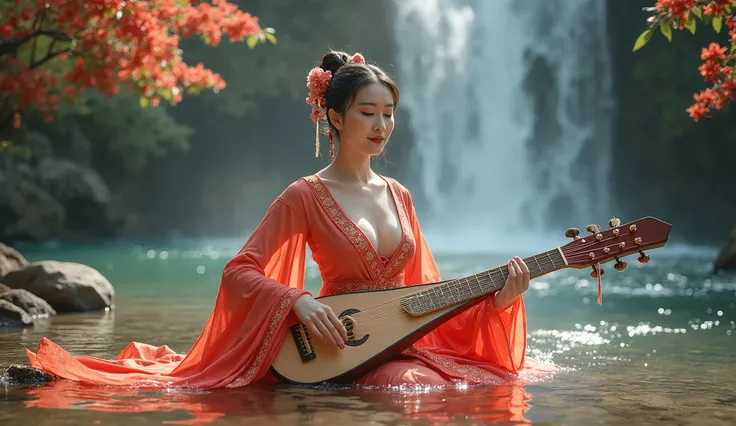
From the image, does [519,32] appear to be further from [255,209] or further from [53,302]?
[53,302]

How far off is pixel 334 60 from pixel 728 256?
36.0 feet

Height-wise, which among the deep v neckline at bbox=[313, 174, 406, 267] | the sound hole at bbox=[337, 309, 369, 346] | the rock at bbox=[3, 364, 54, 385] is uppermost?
the deep v neckline at bbox=[313, 174, 406, 267]

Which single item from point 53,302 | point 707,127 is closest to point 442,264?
point 53,302

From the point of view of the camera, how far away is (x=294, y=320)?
4406mm

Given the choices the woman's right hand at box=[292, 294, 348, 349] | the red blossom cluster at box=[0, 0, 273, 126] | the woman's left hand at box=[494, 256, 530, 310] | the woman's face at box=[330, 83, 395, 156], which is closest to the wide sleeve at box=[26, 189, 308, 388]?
the woman's right hand at box=[292, 294, 348, 349]

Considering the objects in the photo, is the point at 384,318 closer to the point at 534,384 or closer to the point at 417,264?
the point at 417,264

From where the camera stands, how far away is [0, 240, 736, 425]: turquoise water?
3.89 meters

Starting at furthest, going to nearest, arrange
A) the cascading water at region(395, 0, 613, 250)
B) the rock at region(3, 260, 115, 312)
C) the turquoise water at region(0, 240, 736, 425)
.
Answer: the cascading water at region(395, 0, 613, 250) < the rock at region(3, 260, 115, 312) < the turquoise water at region(0, 240, 736, 425)

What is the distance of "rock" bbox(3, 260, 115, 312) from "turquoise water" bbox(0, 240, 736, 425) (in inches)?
10.8

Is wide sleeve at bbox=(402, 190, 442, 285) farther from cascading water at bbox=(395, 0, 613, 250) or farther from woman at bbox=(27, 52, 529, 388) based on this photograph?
cascading water at bbox=(395, 0, 613, 250)

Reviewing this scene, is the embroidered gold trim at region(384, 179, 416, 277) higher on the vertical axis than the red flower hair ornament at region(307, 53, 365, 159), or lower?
lower

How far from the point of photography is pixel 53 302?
866cm

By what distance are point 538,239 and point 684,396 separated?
2070cm

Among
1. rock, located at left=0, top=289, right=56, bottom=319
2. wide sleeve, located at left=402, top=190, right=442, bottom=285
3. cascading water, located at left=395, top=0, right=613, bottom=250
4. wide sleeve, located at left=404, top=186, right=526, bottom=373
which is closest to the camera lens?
wide sleeve, located at left=404, top=186, right=526, bottom=373
